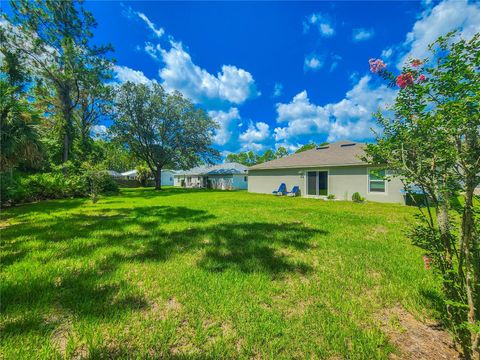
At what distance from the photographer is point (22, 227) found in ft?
18.1

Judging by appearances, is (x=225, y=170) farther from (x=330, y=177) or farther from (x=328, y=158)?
(x=330, y=177)

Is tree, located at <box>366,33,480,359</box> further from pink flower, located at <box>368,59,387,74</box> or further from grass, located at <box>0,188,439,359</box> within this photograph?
grass, located at <box>0,188,439,359</box>

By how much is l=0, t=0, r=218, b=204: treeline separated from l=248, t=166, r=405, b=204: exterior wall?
11.4 m

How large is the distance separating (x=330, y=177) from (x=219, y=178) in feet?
58.1

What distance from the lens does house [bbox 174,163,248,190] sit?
27297mm

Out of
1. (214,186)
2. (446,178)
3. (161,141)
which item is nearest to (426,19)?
(446,178)

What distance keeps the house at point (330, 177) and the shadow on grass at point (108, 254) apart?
7.93m

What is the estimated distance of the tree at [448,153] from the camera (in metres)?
1.50

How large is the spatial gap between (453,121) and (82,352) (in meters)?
3.43

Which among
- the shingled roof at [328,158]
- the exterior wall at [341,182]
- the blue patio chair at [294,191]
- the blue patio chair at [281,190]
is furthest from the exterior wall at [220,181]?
the blue patio chair at [294,191]

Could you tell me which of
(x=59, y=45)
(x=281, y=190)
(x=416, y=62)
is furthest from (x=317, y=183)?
(x=59, y=45)

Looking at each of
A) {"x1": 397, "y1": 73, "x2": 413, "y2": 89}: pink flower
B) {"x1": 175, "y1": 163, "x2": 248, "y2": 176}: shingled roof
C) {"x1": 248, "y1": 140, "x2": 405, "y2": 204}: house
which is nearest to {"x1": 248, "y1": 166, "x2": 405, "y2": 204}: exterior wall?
{"x1": 248, "y1": 140, "x2": 405, "y2": 204}: house

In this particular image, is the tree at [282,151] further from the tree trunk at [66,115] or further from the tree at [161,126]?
the tree trunk at [66,115]

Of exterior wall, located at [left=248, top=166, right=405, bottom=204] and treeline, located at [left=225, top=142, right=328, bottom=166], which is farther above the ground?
treeline, located at [left=225, top=142, right=328, bottom=166]
